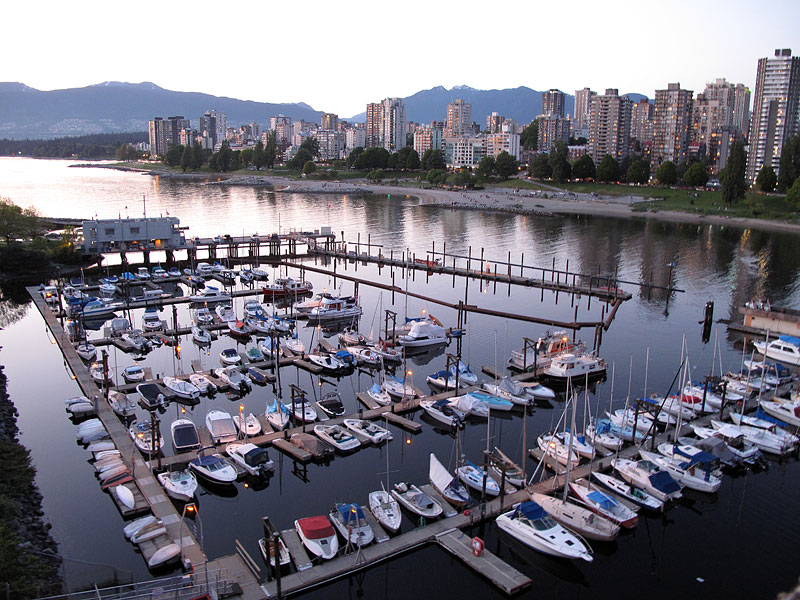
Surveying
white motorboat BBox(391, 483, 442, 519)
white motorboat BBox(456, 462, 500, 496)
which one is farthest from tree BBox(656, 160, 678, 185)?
white motorboat BBox(391, 483, 442, 519)

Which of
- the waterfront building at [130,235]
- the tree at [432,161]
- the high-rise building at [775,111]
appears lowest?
the waterfront building at [130,235]

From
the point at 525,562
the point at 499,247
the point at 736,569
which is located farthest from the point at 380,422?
the point at 499,247

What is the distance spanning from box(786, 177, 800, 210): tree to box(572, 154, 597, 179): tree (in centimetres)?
5098

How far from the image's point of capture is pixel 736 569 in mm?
20953

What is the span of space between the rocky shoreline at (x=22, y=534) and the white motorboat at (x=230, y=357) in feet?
35.9

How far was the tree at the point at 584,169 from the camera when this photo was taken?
15238 cm

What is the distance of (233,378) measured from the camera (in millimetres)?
34500

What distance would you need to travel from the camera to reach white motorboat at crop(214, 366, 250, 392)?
1347 inches

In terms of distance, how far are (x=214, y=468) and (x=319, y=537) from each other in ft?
21.8

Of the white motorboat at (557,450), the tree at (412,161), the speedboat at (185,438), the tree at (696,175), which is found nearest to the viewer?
the white motorboat at (557,450)

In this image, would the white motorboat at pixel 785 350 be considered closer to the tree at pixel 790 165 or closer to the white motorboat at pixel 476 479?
the white motorboat at pixel 476 479

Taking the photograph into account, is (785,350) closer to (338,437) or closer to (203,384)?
(338,437)

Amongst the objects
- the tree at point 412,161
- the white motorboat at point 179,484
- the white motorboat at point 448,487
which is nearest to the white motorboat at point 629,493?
the white motorboat at point 448,487

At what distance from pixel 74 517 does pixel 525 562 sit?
51.6ft
